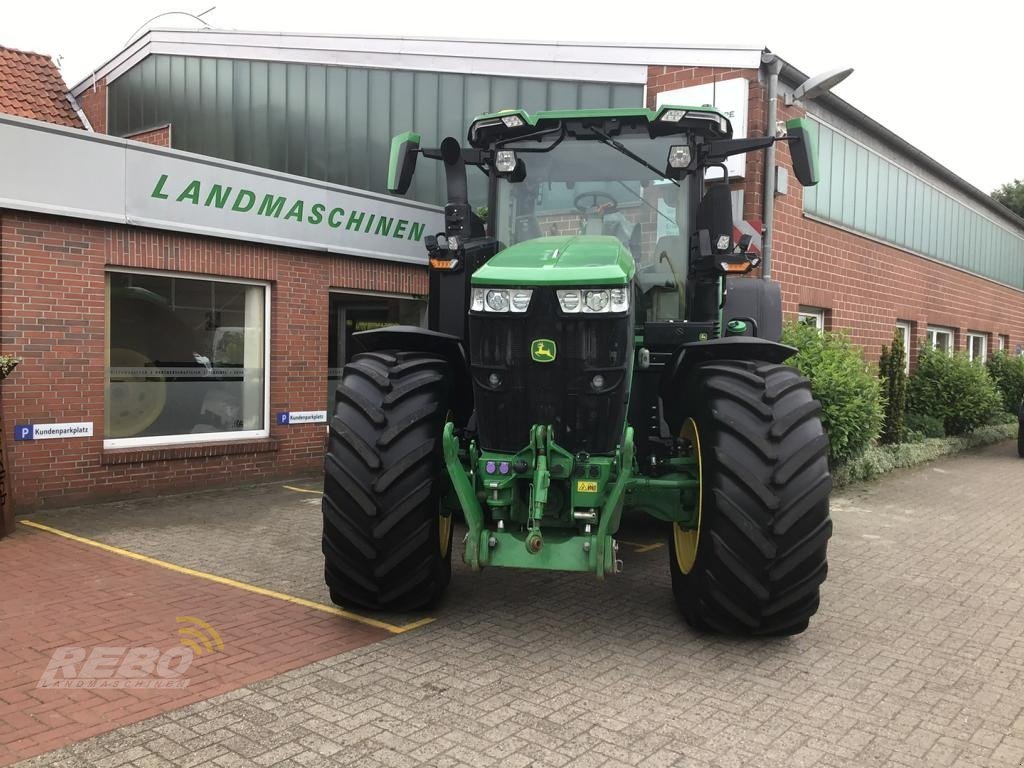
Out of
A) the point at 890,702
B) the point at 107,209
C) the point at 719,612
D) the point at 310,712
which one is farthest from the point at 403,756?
the point at 107,209

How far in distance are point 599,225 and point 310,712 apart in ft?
10.9

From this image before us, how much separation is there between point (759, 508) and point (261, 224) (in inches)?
270

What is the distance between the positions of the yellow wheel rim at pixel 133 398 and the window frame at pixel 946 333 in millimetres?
14445

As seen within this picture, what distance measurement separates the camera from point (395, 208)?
35.8ft

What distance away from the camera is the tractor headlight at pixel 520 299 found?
4234mm

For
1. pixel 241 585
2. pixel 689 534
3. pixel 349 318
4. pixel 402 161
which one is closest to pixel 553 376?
pixel 689 534

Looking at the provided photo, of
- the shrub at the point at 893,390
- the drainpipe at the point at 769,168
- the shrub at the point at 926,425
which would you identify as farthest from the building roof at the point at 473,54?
the shrub at the point at 926,425

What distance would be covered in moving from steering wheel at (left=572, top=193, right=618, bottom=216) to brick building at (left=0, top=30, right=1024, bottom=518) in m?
4.85

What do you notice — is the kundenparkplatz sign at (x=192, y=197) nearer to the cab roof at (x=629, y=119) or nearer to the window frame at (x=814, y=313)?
the cab roof at (x=629, y=119)

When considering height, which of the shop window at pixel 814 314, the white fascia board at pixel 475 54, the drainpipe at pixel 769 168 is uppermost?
the white fascia board at pixel 475 54

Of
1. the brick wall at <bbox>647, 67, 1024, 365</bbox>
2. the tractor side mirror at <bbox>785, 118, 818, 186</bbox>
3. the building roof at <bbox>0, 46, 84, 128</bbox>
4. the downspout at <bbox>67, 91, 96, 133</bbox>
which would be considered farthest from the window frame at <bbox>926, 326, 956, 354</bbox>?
the building roof at <bbox>0, 46, 84, 128</bbox>

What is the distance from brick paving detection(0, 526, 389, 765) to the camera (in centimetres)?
366

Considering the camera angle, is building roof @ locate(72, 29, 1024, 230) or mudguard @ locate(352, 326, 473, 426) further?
building roof @ locate(72, 29, 1024, 230)

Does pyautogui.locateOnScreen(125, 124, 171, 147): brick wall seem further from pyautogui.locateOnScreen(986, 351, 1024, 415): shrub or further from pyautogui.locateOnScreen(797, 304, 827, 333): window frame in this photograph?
pyautogui.locateOnScreen(986, 351, 1024, 415): shrub
